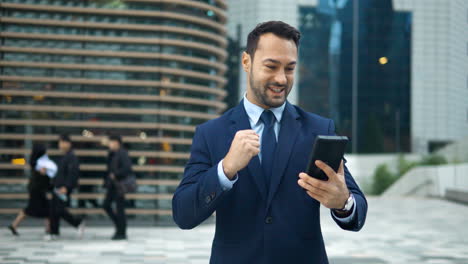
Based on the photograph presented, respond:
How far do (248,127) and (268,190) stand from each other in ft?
0.88

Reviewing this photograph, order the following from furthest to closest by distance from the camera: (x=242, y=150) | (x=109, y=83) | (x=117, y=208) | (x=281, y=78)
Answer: (x=109, y=83) → (x=117, y=208) → (x=281, y=78) → (x=242, y=150)

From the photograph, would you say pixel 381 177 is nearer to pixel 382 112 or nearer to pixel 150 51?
pixel 150 51

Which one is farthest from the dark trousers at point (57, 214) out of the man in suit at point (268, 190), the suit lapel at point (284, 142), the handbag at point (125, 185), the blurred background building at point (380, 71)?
the blurred background building at point (380, 71)

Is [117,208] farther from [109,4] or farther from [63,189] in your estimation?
[109,4]

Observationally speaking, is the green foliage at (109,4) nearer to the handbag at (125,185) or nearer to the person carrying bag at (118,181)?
the person carrying bag at (118,181)

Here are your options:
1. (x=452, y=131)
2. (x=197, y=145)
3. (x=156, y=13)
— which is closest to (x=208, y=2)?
(x=156, y=13)

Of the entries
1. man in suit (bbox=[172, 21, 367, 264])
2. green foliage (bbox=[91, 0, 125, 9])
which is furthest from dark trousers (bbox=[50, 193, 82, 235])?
man in suit (bbox=[172, 21, 367, 264])

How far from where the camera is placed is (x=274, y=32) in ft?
7.47

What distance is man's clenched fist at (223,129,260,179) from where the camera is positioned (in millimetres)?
2035

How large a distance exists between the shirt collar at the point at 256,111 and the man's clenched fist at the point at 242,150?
35cm

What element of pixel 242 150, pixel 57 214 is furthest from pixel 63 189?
pixel 242 150

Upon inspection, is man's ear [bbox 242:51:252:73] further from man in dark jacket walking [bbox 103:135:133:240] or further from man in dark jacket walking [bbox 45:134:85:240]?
man in dark jacket walking [bbox 45:134:85:240]

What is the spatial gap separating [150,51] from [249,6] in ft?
127

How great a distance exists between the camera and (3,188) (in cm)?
1217
